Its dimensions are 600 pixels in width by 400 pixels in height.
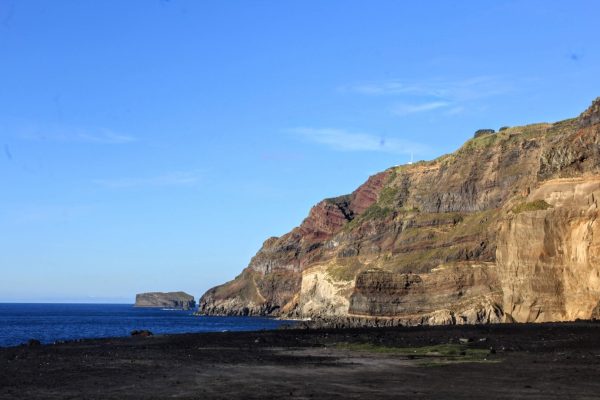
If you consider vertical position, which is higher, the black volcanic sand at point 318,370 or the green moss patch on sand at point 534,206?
the green moss patch on sand at point 534,206

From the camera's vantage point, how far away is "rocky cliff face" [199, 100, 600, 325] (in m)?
71.0

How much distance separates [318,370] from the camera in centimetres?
3158

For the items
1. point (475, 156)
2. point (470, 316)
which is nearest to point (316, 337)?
point (470, 316)

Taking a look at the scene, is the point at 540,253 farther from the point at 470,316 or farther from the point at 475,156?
the point at 475,156

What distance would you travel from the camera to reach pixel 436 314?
370ft

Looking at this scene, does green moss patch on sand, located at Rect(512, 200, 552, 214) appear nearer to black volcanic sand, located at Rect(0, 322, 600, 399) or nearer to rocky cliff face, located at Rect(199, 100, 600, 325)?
rocky cliff face, located at Rect(199, 100, 600, 325)

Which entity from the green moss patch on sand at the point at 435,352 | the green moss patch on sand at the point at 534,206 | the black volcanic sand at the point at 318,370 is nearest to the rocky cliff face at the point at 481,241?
the green moss patch on sand at the point at 534,206

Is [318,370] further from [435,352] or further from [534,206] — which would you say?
[534,206]

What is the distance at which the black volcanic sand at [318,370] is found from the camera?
78.4 feet

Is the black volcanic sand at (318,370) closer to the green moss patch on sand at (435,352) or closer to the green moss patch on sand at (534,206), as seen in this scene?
the green moss patch on sand at (435,352)

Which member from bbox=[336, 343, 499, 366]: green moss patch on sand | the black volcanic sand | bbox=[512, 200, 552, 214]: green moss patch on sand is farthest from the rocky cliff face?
bbox=[336, 343, 499, 366]: green moss patch on sand

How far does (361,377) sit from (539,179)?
5973 centimetres

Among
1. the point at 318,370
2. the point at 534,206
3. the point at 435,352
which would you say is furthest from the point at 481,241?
the point at 318,370

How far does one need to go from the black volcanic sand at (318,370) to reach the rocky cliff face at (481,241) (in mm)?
23132
